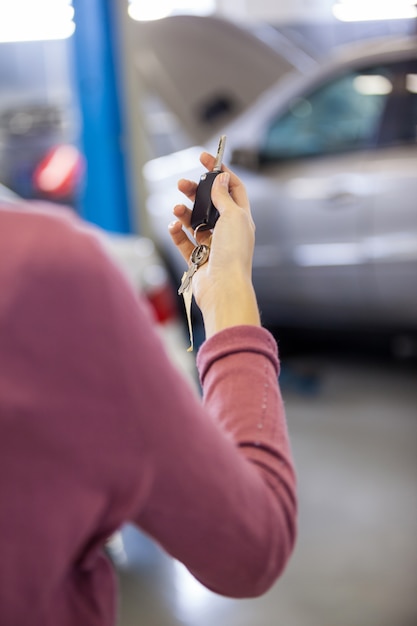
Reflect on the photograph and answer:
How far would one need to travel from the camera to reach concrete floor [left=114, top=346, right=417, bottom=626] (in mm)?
1909

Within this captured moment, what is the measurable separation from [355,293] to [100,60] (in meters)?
1.84

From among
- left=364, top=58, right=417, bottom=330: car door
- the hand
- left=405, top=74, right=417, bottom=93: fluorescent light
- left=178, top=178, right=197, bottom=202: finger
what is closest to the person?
the hand

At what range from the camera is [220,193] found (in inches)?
29.2

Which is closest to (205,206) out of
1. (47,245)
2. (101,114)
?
(47,245)

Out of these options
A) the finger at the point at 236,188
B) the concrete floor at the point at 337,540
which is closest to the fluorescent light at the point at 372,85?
the concrete floor at the point at 337,540

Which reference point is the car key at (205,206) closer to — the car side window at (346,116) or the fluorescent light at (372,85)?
the car side window at (346,116)

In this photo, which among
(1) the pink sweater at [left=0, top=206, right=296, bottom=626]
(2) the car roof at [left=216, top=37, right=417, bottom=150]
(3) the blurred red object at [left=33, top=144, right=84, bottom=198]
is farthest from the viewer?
(3) the blurred red object at [left=33, top=144, right=84, bottom=198]

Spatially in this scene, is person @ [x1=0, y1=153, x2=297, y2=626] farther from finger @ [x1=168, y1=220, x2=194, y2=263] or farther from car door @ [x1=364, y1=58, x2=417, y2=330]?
car door @ [x1=364, y1=58, x2=417, y2=330]

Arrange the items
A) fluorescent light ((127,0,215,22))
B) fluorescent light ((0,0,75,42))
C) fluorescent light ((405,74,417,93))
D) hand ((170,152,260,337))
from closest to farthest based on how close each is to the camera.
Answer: hand ((170,152,260,337)), fluorescent light ((127,0,215,22)), fluorescent light ((405,74,417,93)), fluorescent light ((0,0,75,42))

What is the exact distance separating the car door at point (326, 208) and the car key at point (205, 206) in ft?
7.18

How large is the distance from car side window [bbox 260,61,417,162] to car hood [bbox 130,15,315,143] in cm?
52

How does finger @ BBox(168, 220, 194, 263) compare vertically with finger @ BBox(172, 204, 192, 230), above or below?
below

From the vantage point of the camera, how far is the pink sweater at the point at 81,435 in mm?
522

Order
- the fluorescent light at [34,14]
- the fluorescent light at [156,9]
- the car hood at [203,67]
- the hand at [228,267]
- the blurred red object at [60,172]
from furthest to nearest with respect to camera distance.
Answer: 1. the blurred red object at [60,172]
2. the car hood at [203,67]
3. the fluorescent light at [34,14]
4. the fluorescent light at [156,9]
5. the hand at [228,267]
